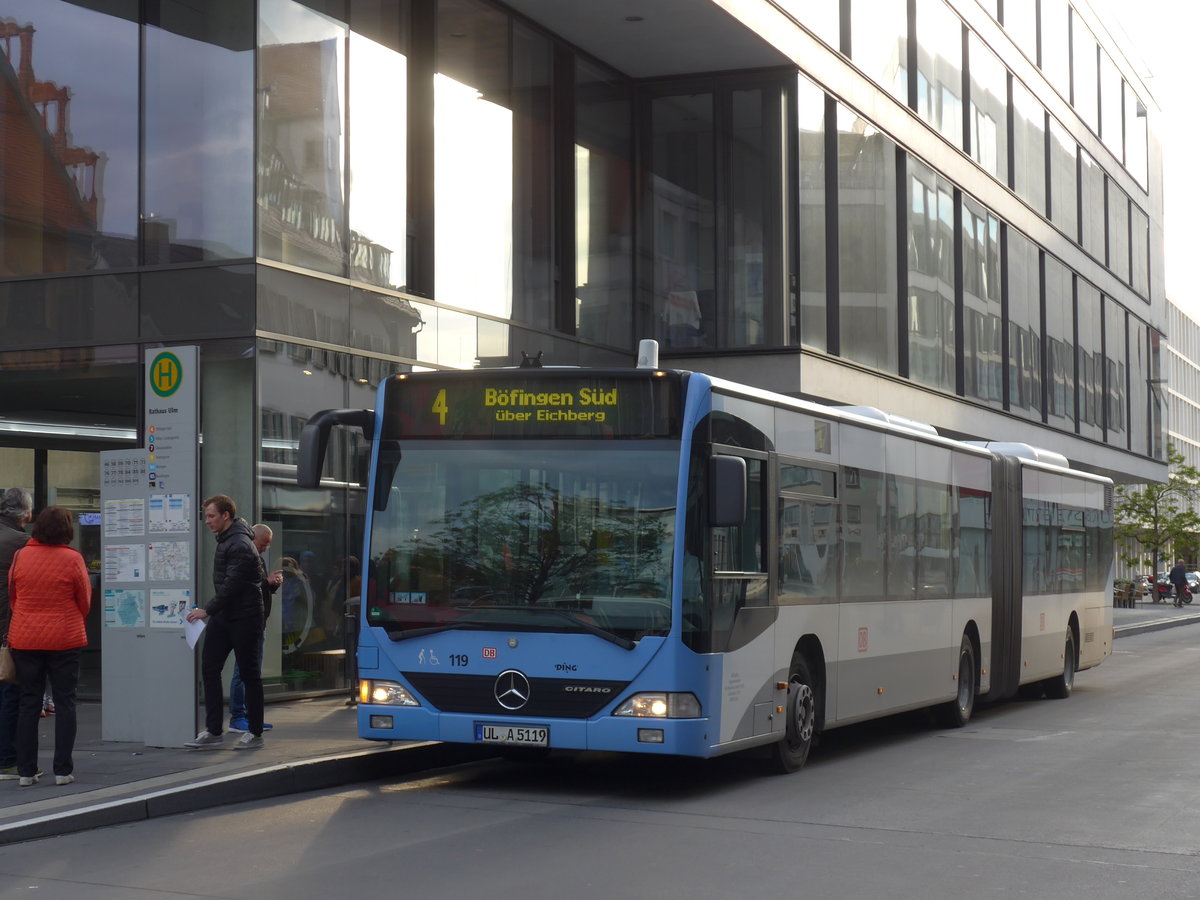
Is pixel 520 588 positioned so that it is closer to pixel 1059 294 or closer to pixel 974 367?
pixel 974 367

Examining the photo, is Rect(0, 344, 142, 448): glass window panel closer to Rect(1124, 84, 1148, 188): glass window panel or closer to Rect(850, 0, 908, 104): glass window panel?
Rect(850, 0, 908, 104): glass window panel

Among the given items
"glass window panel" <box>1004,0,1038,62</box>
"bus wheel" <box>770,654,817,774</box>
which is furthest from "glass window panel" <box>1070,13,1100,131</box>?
"bus wheel" <box>770,654,817,774</box>

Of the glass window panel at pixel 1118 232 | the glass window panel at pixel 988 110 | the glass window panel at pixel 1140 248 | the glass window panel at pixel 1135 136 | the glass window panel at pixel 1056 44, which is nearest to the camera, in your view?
the glass window panel at pixel 988 110

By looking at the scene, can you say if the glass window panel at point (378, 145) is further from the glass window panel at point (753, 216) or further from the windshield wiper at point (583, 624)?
the windshield wiper at point (583, 624)

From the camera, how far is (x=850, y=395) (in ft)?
85.2

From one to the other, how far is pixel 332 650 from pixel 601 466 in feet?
23.3

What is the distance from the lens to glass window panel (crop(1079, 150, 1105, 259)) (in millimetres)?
42544

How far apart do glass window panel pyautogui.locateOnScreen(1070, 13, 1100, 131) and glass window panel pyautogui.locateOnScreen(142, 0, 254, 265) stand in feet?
102

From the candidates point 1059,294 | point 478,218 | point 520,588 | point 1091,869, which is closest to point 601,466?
point 520,588

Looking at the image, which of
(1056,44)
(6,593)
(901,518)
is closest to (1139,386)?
(1056,44)

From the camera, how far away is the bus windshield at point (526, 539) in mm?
10367

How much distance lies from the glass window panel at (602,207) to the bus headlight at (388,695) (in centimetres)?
1244

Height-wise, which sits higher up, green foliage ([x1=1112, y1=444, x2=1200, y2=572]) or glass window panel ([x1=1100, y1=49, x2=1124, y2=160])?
glass window panel ([x1=1100, y1=49, x2=1124, y2=160])

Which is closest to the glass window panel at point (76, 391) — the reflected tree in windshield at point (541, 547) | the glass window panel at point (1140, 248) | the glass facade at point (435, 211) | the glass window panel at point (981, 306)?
the glass facade at point (435, 211)
